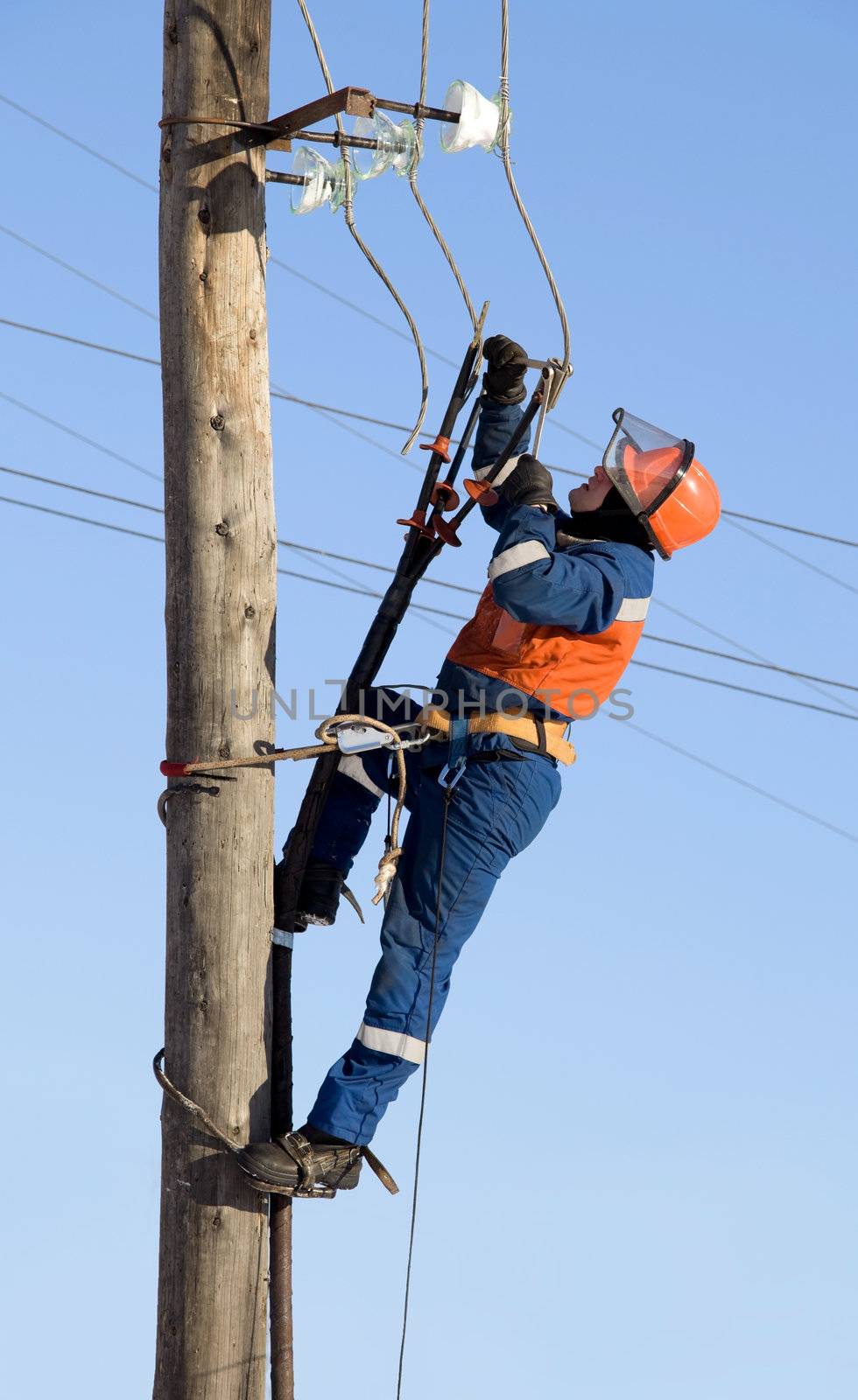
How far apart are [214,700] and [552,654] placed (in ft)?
2.95

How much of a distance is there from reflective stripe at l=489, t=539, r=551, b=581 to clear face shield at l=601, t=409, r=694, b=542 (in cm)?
46

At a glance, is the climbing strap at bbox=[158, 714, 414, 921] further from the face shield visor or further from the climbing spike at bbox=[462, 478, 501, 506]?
the face shield visor

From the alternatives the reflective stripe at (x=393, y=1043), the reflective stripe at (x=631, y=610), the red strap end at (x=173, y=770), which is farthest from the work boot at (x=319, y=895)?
the reflective stripe at (x=631, y=610)

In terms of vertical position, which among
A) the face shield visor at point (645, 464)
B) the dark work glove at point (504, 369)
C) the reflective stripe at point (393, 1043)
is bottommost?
the reflective stripe at point (393, 1043)

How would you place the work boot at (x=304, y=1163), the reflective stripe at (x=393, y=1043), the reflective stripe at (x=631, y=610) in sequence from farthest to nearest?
the reflective stripe at (x=631, y=610) → the reflective stripe at (x=393, y=1043) → the work boot at (x=304, y=1163)

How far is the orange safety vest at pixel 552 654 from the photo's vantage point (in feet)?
14.8

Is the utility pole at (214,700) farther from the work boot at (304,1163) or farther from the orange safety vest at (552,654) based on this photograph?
the orange safety vest at (552,654)

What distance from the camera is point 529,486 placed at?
4488 mm

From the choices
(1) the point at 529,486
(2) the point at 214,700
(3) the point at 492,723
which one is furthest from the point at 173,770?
(1) the point at 529,486

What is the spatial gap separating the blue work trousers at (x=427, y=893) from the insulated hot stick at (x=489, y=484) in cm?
57

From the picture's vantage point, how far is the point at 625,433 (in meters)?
4.79

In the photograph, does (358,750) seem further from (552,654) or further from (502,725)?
(552,654)

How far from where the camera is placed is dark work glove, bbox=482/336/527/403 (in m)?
Answer: 4.63

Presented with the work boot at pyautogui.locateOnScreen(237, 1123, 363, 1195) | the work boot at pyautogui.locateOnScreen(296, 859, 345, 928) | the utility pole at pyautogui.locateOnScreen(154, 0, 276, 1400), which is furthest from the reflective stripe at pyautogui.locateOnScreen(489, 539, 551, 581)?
the work boot at pyautogui.locateOnScreen(237, 1123, 363, 1195)
